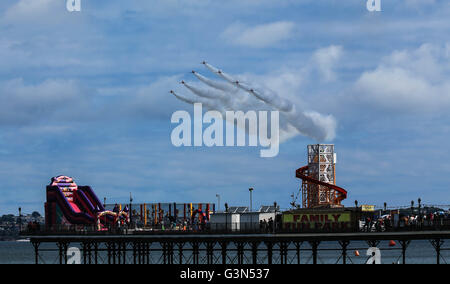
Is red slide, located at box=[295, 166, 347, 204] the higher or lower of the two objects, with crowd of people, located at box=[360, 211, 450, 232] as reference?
higher

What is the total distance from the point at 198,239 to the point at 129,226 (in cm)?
1704

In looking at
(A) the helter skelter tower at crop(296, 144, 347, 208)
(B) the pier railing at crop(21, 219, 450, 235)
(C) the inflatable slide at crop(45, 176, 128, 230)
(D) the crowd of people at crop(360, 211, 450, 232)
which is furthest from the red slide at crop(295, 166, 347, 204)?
(C) the inflatable slide at crop(45, 176, 128, 230)

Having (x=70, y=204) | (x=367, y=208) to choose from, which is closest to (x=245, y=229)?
(x=367, y=208)

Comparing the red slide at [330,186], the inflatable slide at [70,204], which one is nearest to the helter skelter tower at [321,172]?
the red slide at [330,186]

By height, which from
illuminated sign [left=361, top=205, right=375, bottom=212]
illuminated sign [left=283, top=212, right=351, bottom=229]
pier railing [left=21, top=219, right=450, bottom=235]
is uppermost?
illuminated sign [left=361, top=205, right=375, bottom=212]

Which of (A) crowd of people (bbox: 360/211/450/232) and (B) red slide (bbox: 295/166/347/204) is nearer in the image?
(A) crowd of people (bbox: 360/211/450/232)

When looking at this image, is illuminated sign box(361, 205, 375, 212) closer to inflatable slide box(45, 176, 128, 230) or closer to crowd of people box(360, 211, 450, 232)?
crowd of people box(360, 211, 450, 232)

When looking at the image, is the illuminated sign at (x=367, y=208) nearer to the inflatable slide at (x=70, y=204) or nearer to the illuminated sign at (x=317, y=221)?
the illuminated sign at (x=317, y=221)

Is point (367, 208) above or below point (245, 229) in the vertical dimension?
above

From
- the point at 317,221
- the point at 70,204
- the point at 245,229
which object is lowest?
the point at 245,229

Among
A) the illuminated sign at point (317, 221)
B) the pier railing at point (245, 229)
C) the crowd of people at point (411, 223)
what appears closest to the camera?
the crowd of people at point (411, 223)

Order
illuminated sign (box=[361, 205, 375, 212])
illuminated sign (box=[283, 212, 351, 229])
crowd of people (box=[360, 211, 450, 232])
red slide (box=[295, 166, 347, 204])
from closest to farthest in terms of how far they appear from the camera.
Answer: crowd of people (box=[360, 211, 450, 232])
illuminated sign (box=[283, 212, 351, 229])
illuminated sign (box=[361, 205, 375, 212])
red slide (box=[295, 166, 347, 204])

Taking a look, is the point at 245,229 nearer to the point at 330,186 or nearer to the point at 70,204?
the point at 330,186
